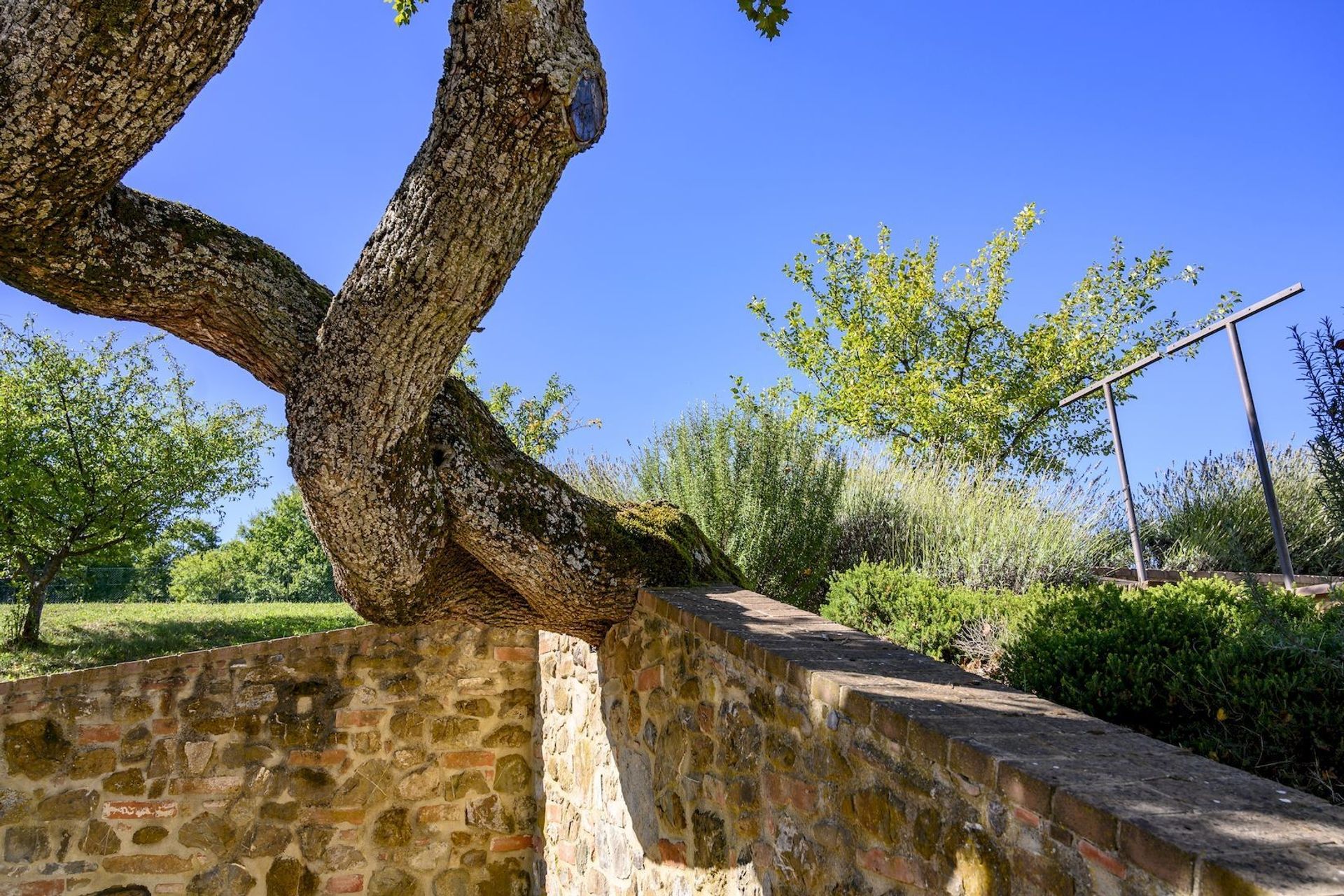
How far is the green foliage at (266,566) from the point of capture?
28.0 m

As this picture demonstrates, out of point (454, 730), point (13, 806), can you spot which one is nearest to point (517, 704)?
point (454, 730)

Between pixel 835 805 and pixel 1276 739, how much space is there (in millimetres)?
1522

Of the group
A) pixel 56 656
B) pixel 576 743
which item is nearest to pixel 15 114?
pixel 576 743

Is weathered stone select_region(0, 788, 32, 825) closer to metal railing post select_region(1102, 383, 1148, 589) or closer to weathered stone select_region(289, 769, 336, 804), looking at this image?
weathered stone select_region(289, 769, 336, 804)

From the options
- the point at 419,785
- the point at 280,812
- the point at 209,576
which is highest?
the point at 209,576

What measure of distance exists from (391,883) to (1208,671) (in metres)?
4.20

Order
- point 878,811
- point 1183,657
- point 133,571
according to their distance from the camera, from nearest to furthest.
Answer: point 878,811 → point 1183,657 → point 133,571

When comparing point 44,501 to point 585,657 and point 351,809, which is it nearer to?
point 351,809

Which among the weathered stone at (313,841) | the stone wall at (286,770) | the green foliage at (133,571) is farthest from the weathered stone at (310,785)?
the green foliage at (133,571)

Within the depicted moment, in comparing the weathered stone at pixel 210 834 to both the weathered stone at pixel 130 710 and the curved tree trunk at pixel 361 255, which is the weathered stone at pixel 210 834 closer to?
the weathered stone at pixel 130 710

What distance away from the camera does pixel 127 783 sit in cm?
477

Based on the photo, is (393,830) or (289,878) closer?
(289,878)

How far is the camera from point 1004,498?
265 inches

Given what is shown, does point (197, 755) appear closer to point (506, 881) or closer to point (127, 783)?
point (127, 783)
